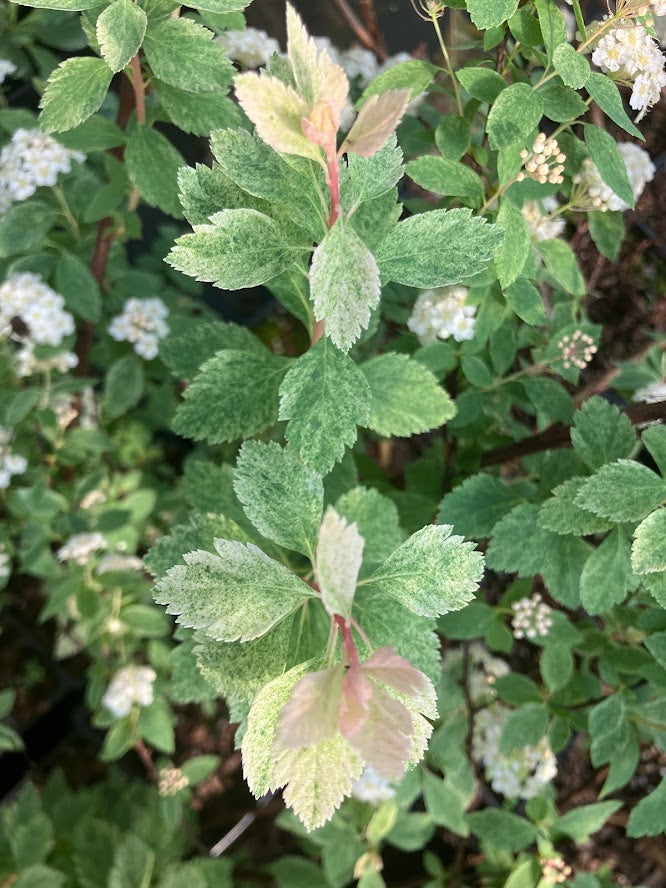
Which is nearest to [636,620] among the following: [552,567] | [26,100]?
[552,567]

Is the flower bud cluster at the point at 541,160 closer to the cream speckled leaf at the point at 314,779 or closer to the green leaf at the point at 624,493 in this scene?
the green leaf at the point at 624,493

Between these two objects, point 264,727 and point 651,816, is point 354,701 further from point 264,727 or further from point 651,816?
point 651,816

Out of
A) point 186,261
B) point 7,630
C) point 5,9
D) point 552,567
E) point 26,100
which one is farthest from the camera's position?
point 7,630

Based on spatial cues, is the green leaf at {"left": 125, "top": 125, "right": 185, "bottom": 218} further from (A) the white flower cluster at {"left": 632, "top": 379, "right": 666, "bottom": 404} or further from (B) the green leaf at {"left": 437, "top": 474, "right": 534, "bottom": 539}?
(A) the white flower cluster at {"left": 632, "top": 379, "right": 666, "bottom": 404}

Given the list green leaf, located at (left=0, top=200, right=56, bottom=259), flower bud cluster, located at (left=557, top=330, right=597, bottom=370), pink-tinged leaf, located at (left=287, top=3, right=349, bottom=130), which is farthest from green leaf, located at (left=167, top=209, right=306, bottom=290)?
green leaf, located at (left=0, top=200, right=56, bottom=259)

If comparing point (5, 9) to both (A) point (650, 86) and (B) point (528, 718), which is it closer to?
(A) point (650, 86)

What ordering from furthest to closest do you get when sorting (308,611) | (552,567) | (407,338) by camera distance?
(407,338), (552,567), (308,611)
